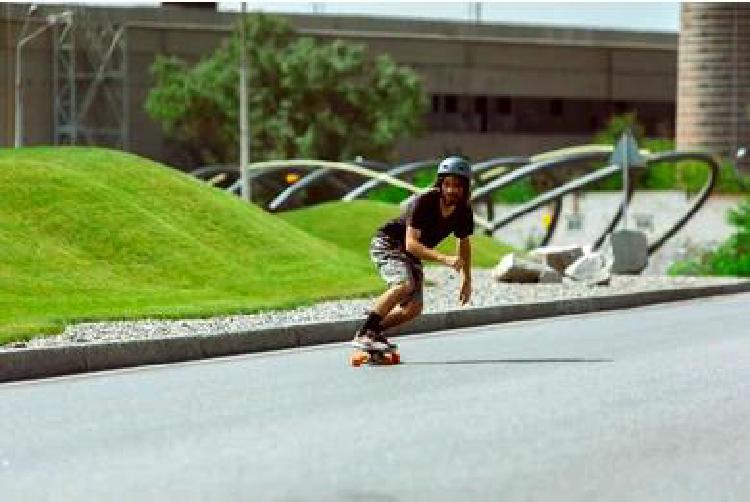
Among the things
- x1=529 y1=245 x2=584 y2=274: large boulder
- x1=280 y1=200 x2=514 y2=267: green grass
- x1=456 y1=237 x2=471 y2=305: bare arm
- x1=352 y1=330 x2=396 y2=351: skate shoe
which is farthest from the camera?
x1=280 y1=200 x2=514 y2=267: green grass

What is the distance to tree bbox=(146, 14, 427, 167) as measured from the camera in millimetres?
73875

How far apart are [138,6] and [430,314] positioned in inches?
2481

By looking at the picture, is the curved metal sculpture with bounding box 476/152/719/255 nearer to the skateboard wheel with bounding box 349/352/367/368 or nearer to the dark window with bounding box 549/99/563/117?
the skateboard wheel with bounding box 349/352/367/368

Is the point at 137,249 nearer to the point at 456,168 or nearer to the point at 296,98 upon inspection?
the point at 456,168

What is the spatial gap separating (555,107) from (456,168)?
274 feet

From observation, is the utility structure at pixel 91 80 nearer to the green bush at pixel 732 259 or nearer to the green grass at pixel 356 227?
the green grass at pixel 356 227

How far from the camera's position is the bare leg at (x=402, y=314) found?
49.4 feet

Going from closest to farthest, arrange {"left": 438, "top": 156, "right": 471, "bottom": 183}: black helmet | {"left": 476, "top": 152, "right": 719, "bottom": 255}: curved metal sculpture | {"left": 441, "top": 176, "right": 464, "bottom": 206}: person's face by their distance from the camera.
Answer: {"left": 438, "top": 156, "right": 471, "bottom": 183}: black helmet, {"left": 441, "top": 176, "right": 464, "bottom": 206}: person's face, {"left": 476, "top": 152, "right": 719, "bottom": 255}: curved metal sculpture

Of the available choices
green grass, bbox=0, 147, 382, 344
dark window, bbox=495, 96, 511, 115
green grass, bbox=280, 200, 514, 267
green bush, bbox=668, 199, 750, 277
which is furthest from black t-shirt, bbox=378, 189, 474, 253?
dark window, bbox=495, 96, 511, 115

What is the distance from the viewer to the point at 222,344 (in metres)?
17.2

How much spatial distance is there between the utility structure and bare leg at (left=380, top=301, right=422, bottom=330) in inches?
2481

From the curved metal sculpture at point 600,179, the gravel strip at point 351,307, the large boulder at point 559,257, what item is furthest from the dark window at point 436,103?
the large boulder at point 559,257

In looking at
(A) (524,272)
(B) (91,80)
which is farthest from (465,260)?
(B) (91,80)

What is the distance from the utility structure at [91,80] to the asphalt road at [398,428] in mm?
62219
